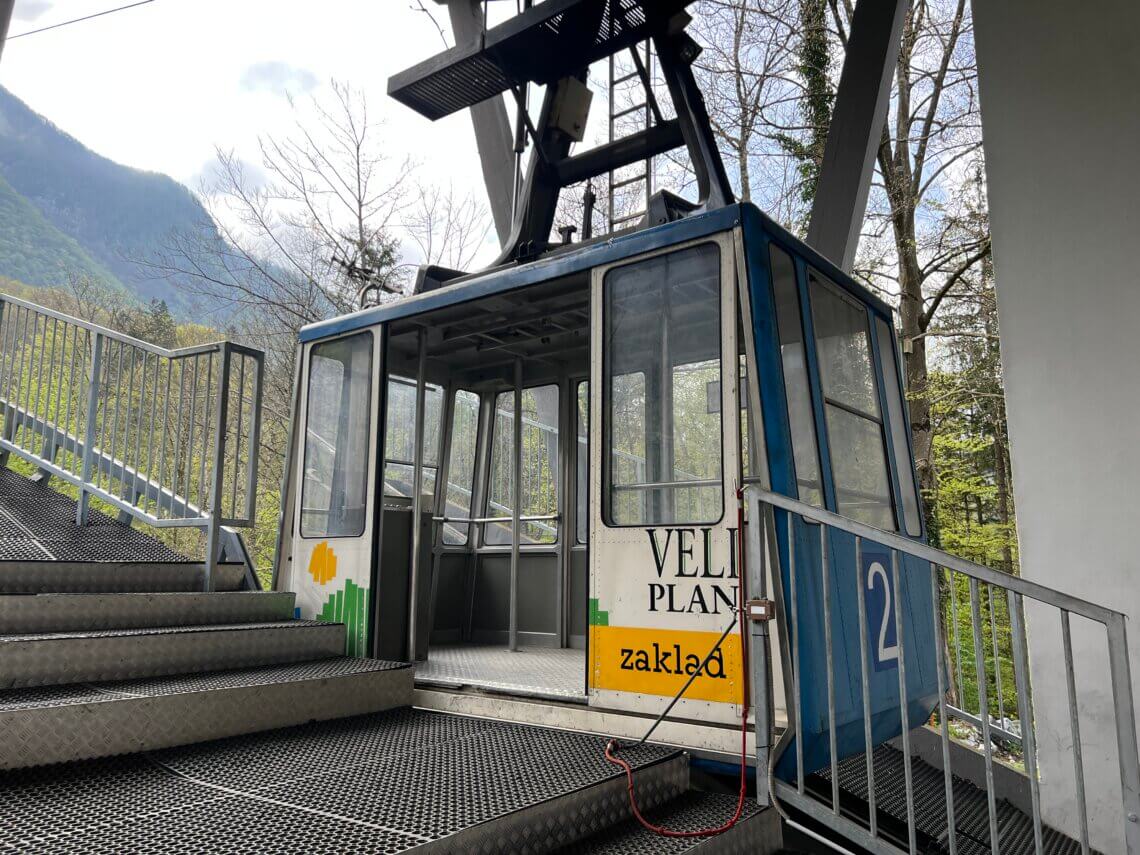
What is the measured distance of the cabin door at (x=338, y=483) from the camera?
4.21 metres

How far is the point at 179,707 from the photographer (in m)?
2.88

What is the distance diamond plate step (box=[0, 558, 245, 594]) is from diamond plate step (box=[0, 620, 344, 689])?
19.0 inches

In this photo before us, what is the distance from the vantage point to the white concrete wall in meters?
3.71

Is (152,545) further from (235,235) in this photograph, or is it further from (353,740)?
(235,235)

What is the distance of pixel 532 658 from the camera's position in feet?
15.9

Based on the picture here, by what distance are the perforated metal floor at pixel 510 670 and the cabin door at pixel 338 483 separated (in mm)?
530

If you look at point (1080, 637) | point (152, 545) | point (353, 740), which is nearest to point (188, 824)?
point (353, 740)

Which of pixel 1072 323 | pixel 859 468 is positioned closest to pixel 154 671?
pixel 859 468

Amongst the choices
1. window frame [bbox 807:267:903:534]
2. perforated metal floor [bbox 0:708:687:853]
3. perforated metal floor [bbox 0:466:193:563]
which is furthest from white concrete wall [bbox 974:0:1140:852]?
perforated metal floor [bbox 0:466:193:563]

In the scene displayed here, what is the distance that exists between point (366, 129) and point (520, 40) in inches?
477

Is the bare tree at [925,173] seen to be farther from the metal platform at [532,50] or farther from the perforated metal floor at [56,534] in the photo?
the perforated metal floor at [56,534]

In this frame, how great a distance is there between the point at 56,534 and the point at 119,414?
0.83 meters

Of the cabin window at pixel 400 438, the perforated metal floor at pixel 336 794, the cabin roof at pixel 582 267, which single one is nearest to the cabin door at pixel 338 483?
the cabin roof at pixel 582 267

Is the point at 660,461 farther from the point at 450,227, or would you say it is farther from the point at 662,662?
the point at 450,227
